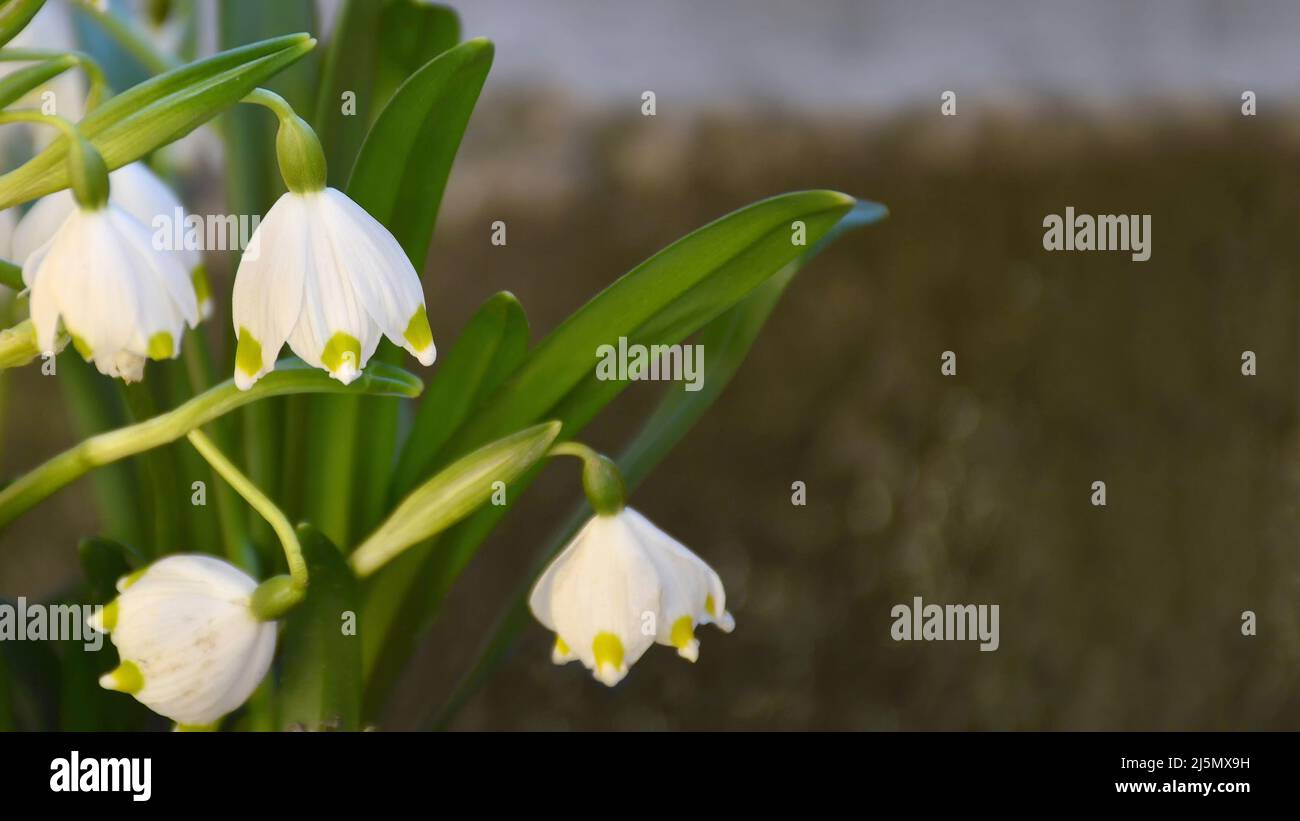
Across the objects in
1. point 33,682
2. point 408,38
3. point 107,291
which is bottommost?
point 33,682

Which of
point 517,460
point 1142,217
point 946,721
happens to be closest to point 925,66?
point 1142,217

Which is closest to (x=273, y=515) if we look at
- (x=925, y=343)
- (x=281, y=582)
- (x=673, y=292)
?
(x=281, y=582)

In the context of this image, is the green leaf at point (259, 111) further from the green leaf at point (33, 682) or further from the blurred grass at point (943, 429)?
the blurred grass at point (943, 429)

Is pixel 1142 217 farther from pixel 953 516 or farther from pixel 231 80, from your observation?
pixel 231 80

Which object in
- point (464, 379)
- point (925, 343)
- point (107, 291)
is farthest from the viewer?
point (925, 343)

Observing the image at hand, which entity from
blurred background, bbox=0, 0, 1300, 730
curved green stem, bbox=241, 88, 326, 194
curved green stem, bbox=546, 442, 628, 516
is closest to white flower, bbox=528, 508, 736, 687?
curved green stem, bbox=546, 442, 628, 516

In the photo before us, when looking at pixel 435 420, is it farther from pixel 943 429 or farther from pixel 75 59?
pixel 943 429
